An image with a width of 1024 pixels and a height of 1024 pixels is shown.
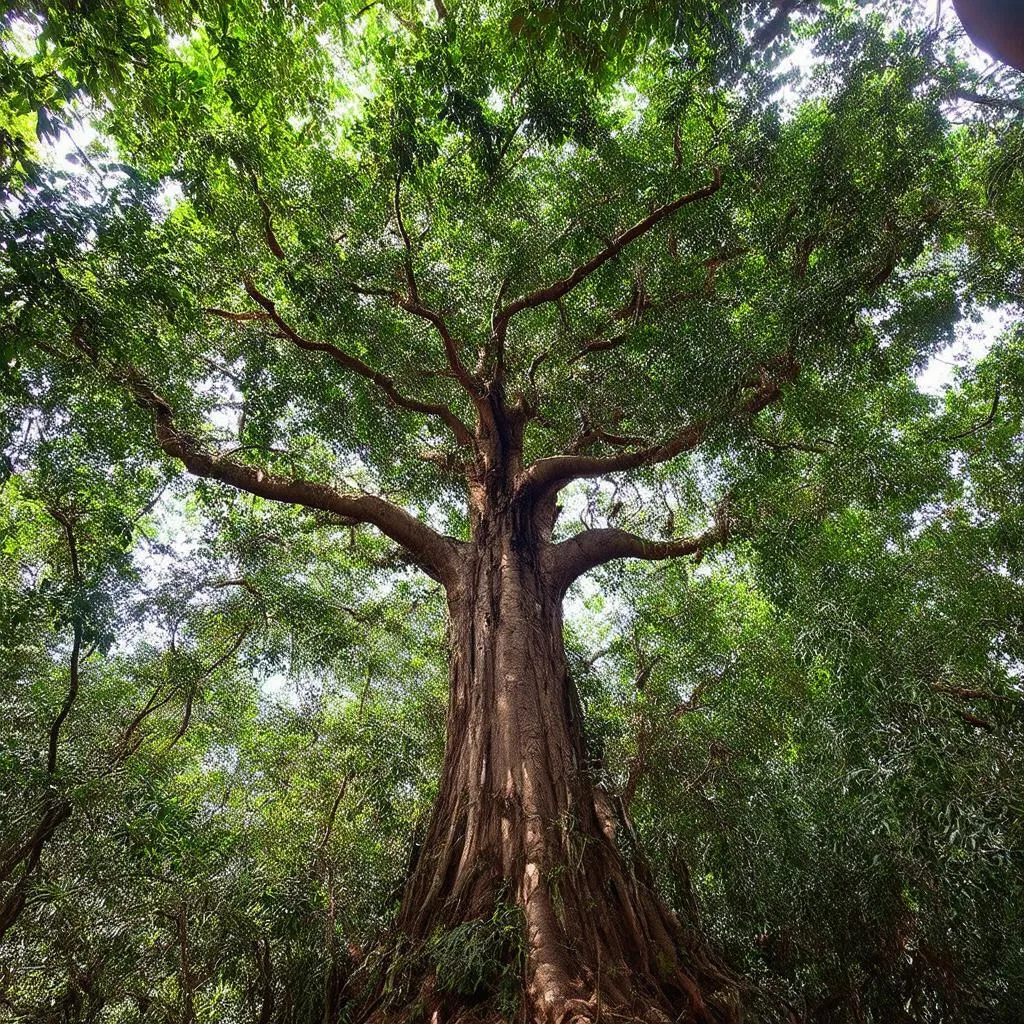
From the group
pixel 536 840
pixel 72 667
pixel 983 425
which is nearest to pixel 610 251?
pixel 983 425

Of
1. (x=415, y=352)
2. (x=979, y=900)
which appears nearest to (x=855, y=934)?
(x=979, y=900)

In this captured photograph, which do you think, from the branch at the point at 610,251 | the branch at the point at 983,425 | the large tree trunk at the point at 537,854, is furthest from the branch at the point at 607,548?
the branch at the point at 983,425

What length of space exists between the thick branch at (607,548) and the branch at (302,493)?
951mm

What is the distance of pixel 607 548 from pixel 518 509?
0.88 m

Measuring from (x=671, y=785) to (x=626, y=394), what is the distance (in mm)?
3346

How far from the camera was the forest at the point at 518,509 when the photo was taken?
3.16 meters

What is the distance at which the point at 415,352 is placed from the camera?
6520 mm

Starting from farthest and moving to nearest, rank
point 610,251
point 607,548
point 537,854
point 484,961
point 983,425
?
1. point 607,548
2. point 983,425
3. point 610,251
4. point 537,854
5. point 484,961

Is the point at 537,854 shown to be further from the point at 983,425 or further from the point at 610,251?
the point at 983,425

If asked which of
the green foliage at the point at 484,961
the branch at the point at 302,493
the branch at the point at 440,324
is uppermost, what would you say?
the branch at the point at 440,324

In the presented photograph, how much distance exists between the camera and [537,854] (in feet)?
10.6

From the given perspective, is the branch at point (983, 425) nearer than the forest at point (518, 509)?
No

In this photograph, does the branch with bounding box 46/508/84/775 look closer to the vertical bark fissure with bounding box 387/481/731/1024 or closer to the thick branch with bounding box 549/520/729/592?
the vertical bark fissure with bounding box 387/481/731/1024

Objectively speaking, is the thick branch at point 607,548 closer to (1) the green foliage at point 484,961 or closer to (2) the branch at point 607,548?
(2) the branch at point 607,548
